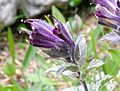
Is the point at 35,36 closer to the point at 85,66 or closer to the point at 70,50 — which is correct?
the point at 70,50

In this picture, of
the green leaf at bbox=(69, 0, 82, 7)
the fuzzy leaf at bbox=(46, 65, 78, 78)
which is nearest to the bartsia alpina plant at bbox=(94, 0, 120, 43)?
the fuzzy leaf at bbox=(46, 65, 78, 78)

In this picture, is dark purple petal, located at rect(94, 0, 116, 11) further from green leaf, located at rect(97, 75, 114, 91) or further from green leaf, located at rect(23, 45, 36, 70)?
green leaf, located at rect(23, 45, 36, 70)

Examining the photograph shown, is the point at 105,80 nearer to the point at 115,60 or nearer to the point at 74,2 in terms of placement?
the point at 115,60

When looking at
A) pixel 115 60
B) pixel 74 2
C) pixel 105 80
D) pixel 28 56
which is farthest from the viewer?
pixel 74 2

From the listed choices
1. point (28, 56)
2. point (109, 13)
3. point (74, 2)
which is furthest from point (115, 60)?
point (74, 2)

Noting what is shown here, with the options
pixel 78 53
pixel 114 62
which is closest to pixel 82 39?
pixel 78 53

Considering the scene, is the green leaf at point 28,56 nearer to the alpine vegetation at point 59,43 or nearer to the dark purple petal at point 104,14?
the alpine vegetation at point 59,43

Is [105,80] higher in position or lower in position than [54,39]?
lower

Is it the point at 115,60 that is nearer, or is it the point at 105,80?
the point at 105,80
